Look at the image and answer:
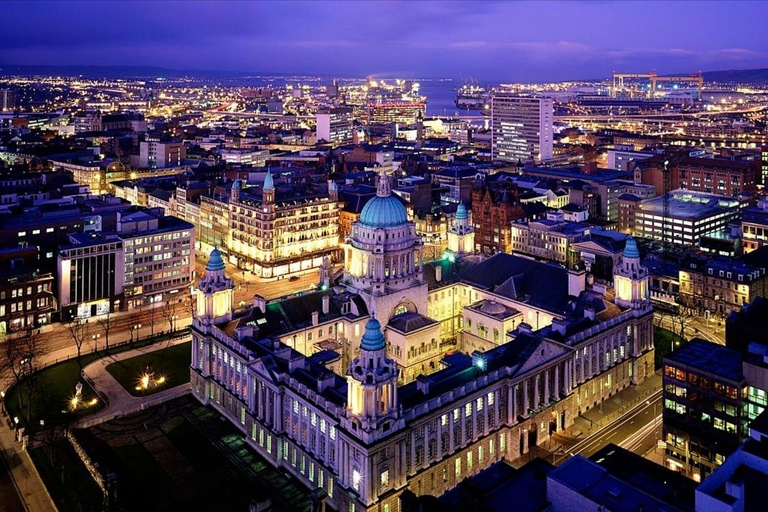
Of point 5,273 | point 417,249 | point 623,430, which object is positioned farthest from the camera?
point 5,273

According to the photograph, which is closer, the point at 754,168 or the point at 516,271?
the point at 516,271

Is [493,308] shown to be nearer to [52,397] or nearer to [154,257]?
[52,397]

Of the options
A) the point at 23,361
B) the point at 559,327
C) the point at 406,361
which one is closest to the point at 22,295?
the point at 23,361

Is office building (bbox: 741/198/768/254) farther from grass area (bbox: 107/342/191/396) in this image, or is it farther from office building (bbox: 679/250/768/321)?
grass area (bbox: 107/342/191/396)

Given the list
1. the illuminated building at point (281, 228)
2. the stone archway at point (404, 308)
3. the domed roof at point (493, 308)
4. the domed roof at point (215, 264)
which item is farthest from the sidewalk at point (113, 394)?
the illuminated building at point (281, 228)

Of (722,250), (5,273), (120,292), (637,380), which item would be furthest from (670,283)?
(5,273)

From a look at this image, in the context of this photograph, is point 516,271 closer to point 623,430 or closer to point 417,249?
point 417,249
